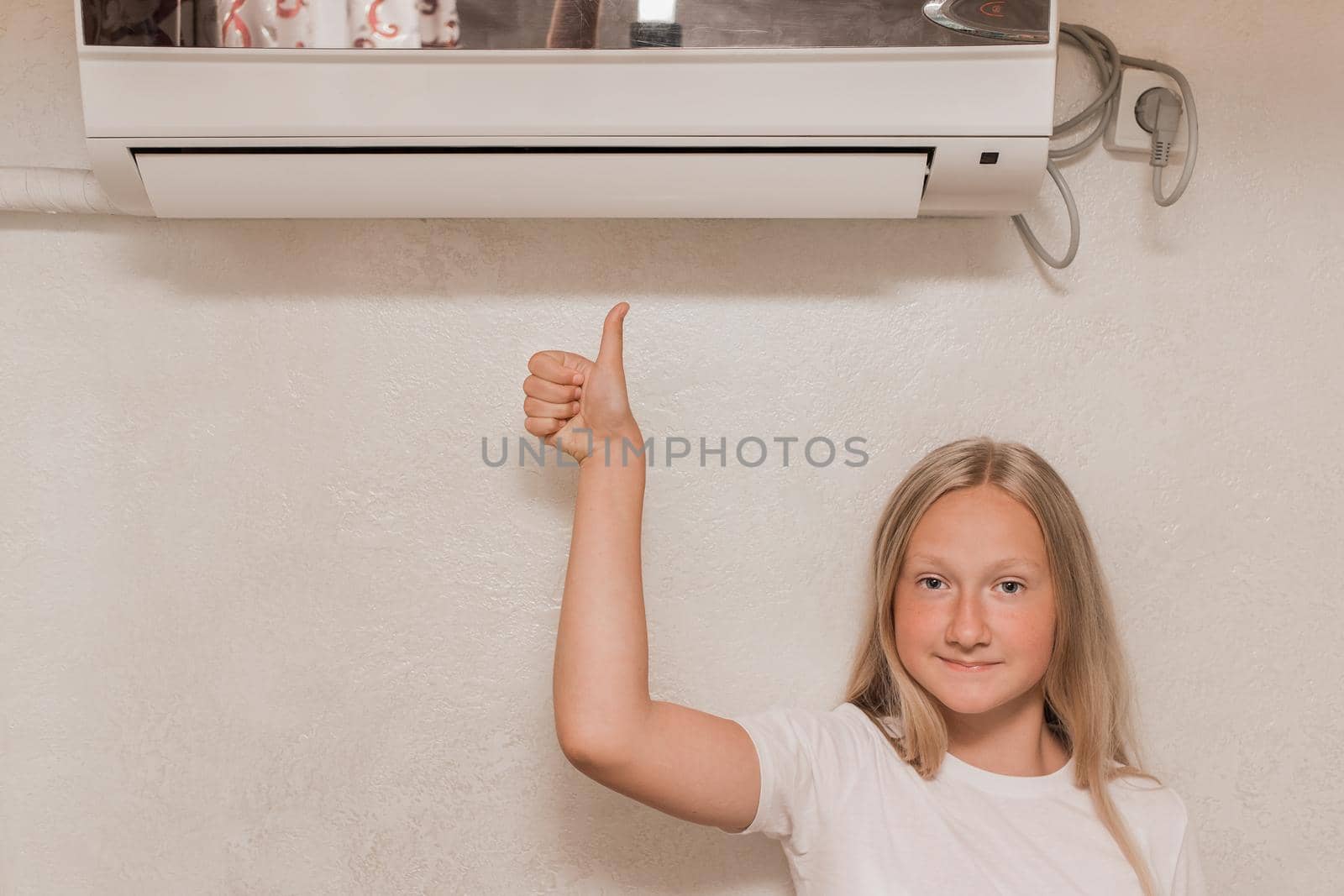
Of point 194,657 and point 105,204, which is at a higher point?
point 105,204

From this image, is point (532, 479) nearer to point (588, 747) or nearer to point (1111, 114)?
point (588, 747)

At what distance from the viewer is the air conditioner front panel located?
1011mm

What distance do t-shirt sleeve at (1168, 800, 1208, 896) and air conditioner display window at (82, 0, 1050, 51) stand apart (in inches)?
32.7

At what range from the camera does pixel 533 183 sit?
104cm

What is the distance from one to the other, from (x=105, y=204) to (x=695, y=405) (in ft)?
2.28

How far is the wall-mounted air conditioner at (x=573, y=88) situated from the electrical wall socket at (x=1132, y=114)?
239 millimetres

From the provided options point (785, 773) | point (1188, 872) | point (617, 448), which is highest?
point (617, 448)

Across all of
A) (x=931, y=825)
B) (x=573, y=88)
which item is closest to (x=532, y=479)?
(x=573, y=88)

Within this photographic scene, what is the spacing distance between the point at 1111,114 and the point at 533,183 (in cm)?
67

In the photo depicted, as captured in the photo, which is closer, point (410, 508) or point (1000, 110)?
point (1000, 110)

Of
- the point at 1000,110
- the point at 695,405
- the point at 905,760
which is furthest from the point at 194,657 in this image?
the point at 1000,110

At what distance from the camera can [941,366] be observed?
120cm

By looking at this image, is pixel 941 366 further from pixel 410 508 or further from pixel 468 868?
pixel 468 868

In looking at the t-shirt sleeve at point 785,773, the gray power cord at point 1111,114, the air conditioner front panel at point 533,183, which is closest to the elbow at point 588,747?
the t-shirt sleeve at point 785,773
